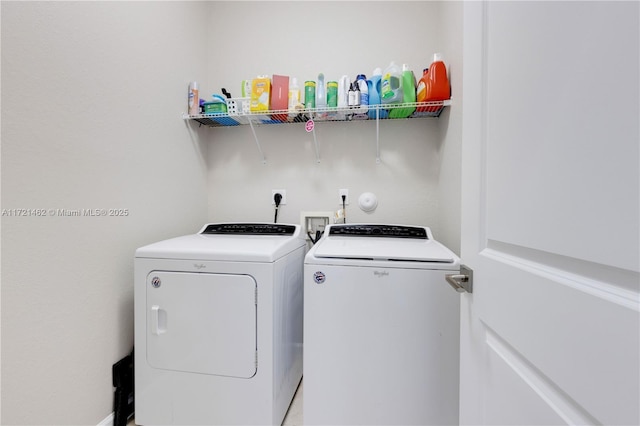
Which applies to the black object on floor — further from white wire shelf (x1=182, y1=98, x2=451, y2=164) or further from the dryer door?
white wire shelf (x1=182, y1=98, x2=451, y2=164)

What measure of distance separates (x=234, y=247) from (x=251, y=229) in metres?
0.48

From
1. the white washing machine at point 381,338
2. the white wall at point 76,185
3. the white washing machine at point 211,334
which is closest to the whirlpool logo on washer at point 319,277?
the white washing machine at point 381,338

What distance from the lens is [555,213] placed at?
0.49 m

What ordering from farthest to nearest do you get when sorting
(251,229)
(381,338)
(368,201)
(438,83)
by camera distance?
1. (368,201)
2. (251,229)
3. (438,83)
4. (381,338)

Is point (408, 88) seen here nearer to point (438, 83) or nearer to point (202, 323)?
point (438, 83)

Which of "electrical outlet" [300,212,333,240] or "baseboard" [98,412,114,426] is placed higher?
"electrical outlet" [300,212,333,240]

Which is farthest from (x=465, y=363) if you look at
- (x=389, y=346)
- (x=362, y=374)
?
(x=362, y=374)

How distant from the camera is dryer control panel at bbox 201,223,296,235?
1.81 meters

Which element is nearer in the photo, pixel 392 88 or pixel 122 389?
pixel 122 389

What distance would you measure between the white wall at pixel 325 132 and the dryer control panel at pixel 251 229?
11.2 inches

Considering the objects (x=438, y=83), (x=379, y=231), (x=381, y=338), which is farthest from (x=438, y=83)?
(x=381, y=338)

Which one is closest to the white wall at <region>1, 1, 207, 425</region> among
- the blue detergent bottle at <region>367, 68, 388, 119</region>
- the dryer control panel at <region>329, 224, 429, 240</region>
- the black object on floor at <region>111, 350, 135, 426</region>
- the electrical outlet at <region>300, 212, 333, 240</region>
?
the black object on floor at <region>111, 350, 135, 426</region>

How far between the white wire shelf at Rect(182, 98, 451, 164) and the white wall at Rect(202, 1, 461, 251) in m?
0.09

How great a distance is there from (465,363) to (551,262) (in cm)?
52
